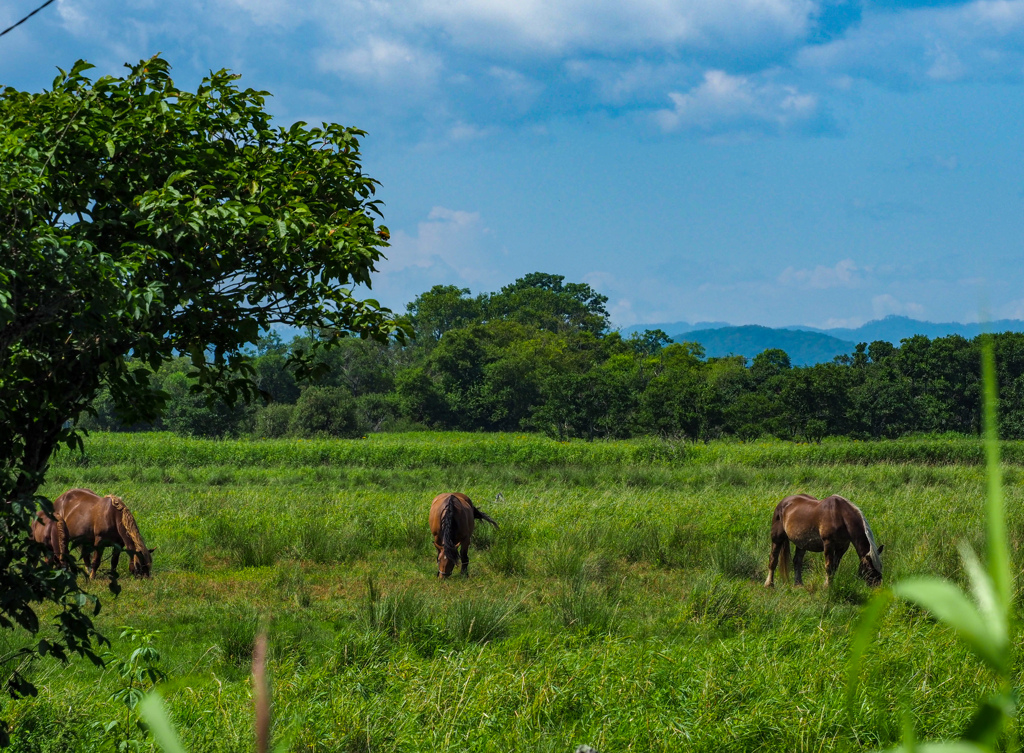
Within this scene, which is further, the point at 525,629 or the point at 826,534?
the point at 826,534

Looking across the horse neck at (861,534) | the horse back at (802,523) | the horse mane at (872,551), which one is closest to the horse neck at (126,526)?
the horse back at (802,523)

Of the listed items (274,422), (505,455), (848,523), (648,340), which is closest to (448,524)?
(848,523)

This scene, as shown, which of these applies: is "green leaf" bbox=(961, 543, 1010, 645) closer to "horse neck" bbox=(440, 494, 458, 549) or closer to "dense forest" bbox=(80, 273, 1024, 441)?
"horse neck" bbox=(440, 494, 458, 549)

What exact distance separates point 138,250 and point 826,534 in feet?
28.8

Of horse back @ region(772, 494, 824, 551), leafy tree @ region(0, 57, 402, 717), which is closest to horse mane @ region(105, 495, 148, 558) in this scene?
leafy tree @ region(0, 57, 402, 717)

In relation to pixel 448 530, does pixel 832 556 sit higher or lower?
lower

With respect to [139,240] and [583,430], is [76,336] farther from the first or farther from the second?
[583,430]

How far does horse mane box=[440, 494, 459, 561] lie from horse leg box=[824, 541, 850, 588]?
4769mm

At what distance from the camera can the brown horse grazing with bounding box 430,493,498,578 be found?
A: 10.7m

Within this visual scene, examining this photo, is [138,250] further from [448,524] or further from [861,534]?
[861,534]

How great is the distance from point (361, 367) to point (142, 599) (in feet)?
181

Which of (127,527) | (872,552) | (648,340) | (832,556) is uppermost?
(648,340)

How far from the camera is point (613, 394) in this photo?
144 ft

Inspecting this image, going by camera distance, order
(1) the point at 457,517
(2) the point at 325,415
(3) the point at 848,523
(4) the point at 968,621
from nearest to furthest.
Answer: (4) the point at 968,621 < (3) the point at 848,523 < (1) the point at 457,517 < (2) the point at 325,415
